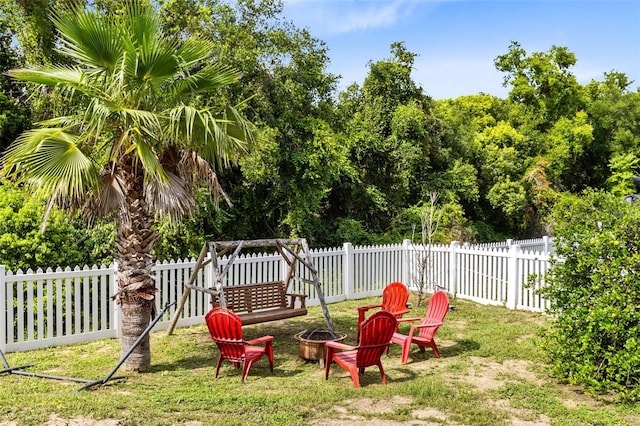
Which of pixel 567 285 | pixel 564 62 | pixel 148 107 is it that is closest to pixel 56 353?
pixel 148 107

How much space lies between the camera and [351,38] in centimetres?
2005

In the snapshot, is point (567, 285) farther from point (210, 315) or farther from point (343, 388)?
point (210, 315)

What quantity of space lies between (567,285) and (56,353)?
7.30 meters

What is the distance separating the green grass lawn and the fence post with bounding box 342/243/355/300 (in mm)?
4332

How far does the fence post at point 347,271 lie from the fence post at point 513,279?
363cm

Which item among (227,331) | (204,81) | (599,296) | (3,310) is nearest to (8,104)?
(3,310)

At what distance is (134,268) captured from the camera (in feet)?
23.6

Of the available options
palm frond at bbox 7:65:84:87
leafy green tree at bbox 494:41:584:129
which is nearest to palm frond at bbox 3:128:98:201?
palm frond at bbox 7:65:84:87

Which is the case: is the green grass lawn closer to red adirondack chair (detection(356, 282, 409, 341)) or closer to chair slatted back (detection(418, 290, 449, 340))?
chair slatted back (detection(418, 290, 449, 340))

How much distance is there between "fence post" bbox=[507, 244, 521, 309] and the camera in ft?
38.6

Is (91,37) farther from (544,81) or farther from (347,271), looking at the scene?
(544,81)

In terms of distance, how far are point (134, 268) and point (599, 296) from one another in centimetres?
583

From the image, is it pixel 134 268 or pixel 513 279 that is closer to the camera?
pixel 134 268

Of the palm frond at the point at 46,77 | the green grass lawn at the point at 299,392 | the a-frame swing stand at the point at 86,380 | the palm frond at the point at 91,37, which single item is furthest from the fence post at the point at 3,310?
the palm frond at the point at 91,37
